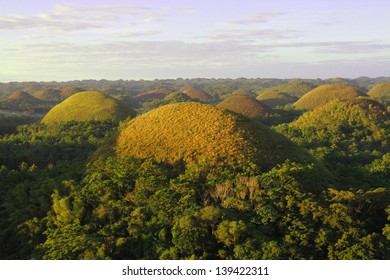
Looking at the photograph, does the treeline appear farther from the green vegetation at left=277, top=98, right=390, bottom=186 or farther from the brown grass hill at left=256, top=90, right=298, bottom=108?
the brown grass hill at left=256, top=90, right=298, bottom=108

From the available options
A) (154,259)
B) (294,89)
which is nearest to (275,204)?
(154,259)

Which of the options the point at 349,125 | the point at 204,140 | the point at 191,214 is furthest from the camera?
the point at 349,125

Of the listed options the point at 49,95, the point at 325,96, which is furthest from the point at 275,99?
the point at 49,95

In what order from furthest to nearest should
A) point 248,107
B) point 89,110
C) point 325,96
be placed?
point 325,96, point 248,107, point 89,110

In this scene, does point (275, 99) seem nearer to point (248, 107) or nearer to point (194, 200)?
point (248, 107)

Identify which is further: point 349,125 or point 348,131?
point 349,125

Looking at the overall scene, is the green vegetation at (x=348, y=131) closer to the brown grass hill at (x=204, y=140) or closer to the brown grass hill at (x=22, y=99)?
the brown grass hill at (x=204, y=140)
